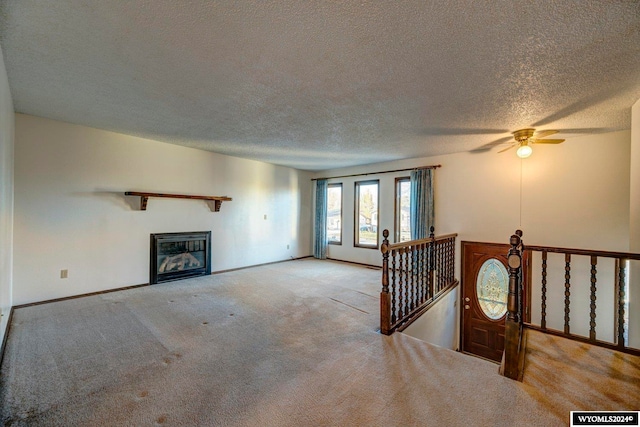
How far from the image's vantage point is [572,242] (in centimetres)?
418

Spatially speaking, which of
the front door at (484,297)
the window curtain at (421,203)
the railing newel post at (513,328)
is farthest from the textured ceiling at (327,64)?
the front door at (484,297)

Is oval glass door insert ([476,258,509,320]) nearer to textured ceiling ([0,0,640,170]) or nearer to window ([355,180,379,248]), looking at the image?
window ([355,180,379,248])

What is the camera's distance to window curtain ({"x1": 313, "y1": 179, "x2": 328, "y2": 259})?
24.2 feet

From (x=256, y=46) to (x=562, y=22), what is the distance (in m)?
2.02

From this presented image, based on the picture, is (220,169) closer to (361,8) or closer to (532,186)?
(361,8)

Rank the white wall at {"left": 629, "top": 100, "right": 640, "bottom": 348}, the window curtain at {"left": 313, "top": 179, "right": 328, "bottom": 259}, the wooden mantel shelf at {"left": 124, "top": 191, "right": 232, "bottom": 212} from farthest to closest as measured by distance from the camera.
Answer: the window curtain at {"left": 313, "top": 179, "right": 328, "bottom": 259}
the wooden mantel shelf at {"left": 124, "top": 191, "right": 232, "bottom": 212}
the white wall at {"left": 629, "top": 100, "right": 640, "bottom": 348}

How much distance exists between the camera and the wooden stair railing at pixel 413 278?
295cm

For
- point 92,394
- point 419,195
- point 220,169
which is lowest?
point 92,394

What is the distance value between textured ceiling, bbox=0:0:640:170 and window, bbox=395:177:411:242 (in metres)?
Answer: 2.29

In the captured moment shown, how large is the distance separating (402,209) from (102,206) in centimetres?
567

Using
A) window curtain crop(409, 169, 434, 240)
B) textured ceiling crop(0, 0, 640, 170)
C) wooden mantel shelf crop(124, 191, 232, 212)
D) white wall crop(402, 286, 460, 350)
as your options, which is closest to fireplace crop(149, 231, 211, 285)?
wooden mantel shelf crop(124, 191, 232, 212)

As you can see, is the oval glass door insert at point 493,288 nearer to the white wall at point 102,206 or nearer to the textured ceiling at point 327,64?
the textured ceiling at point 327,64

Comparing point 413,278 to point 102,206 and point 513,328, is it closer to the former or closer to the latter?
point 513,328

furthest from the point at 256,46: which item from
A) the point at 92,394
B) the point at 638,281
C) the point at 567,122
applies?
the point at 638,281
